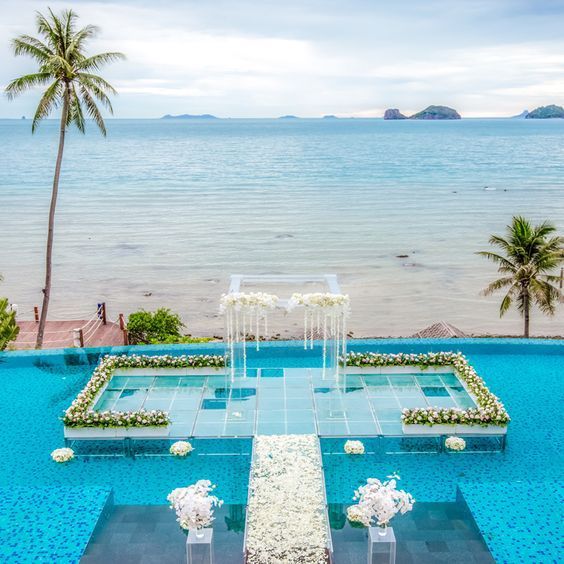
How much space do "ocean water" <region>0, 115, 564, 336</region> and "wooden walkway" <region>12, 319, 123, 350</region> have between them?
5.37 metres

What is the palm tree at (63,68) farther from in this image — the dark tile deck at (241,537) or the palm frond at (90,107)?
the dark tile deck at (241,537)

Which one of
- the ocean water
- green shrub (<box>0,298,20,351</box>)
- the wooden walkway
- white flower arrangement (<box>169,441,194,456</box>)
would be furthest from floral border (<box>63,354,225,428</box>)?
the ocean water

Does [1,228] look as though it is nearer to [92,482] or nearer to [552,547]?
[92,482]

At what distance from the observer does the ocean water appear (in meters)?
35.0

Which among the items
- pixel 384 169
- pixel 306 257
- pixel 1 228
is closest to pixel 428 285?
pixel 306 257

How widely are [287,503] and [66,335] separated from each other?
643 inches

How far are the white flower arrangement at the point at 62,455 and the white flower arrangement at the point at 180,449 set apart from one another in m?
2.06

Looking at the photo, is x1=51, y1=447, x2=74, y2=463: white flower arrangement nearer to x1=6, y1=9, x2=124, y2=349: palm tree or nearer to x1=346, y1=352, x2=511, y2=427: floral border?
x1=346, y1=352, x2=511, y2=427: floral border

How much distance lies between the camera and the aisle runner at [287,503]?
10.3 metres

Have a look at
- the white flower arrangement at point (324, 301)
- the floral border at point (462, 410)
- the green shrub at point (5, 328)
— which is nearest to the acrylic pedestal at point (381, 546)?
the floral border at point (462, 410)

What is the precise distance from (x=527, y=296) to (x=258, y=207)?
44.6 m

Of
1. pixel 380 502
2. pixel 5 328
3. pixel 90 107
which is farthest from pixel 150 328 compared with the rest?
pixel 380 502

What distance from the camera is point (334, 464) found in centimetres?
1352

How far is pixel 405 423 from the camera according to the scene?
1416 centimetres
